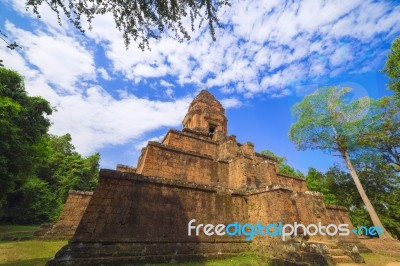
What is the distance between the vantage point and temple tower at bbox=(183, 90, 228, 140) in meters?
19.0

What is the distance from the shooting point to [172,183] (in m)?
8.20

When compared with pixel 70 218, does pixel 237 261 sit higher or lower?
lower

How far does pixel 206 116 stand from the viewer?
63.4 feet

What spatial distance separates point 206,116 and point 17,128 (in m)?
14.0

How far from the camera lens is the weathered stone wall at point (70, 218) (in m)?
10.6

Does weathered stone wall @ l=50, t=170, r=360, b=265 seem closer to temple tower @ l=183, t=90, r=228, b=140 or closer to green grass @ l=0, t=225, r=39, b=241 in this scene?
green grass @ l=0, t=225, r=39, b=241

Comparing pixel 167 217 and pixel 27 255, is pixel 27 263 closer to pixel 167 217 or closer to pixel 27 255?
pixel 27 255

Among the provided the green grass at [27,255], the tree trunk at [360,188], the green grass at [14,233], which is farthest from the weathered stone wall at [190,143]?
the tree trunk at [360,188]

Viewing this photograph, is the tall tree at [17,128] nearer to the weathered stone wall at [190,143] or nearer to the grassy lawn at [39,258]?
the grassy lawn at [39,258]

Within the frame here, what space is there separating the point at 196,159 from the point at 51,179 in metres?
23.2

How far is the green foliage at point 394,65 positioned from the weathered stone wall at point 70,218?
1974 cm

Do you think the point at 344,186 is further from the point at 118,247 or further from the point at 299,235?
the point at 118,247

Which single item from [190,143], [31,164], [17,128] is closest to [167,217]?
[190,143]

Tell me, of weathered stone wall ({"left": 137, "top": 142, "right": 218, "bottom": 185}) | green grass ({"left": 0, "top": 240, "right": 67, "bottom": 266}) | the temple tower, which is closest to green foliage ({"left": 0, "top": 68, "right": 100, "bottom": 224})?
green grass ({"left": 0, "top": 240, "right": 67, "bottom": 266})
